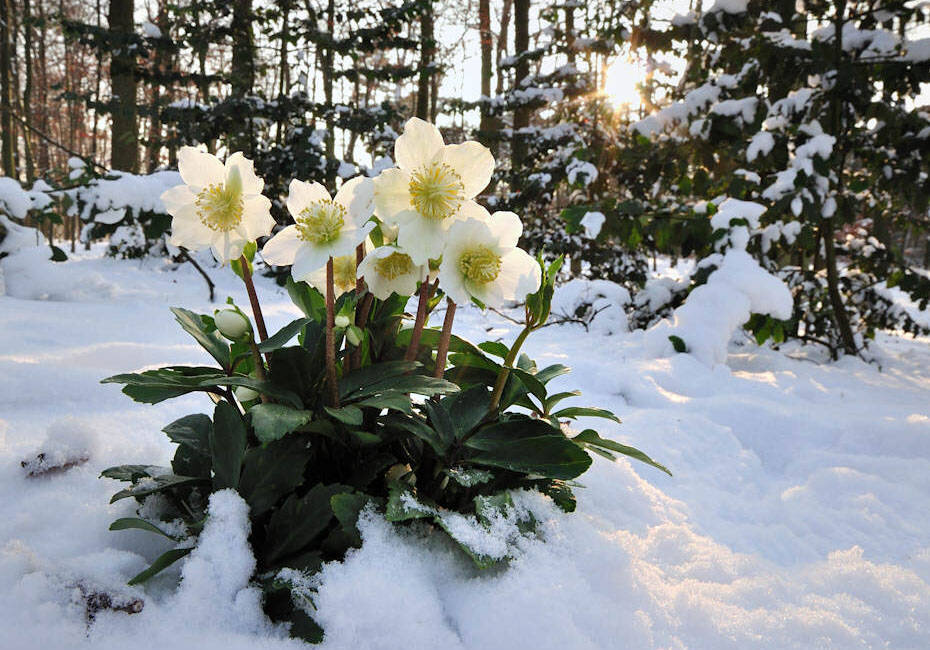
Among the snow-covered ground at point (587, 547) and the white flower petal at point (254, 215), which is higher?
the white flower petal at point (254, 215)

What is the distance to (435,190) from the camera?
742mm

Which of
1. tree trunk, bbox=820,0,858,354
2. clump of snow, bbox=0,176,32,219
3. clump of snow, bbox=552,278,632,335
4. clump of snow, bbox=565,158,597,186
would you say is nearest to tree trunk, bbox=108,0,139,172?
clump of snow, bbox=0,176,32,219

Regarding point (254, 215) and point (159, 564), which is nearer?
point (159, 564)

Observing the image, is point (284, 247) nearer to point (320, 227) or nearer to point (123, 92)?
point (320, 227)

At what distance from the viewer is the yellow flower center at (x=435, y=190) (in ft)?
2.44

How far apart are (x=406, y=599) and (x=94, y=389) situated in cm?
109

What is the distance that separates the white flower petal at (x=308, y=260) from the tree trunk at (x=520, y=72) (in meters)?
5.68

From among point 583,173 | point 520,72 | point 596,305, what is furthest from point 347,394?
point 520,72

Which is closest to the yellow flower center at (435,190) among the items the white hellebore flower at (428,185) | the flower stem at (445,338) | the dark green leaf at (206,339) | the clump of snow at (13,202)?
the white hellebore flower at (428,185)

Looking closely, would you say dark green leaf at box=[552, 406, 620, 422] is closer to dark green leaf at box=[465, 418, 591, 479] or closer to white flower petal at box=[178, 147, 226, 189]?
dark green leaf at box=[465, 418, 591, 479]

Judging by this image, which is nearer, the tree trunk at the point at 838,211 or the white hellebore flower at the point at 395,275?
the white hellebore flower at the point at 395,275

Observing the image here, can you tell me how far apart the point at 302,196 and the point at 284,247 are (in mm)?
73

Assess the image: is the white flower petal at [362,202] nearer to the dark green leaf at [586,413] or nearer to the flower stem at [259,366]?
the flower stem at [259,366]

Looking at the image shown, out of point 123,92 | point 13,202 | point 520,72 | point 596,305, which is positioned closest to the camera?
point 13,202
